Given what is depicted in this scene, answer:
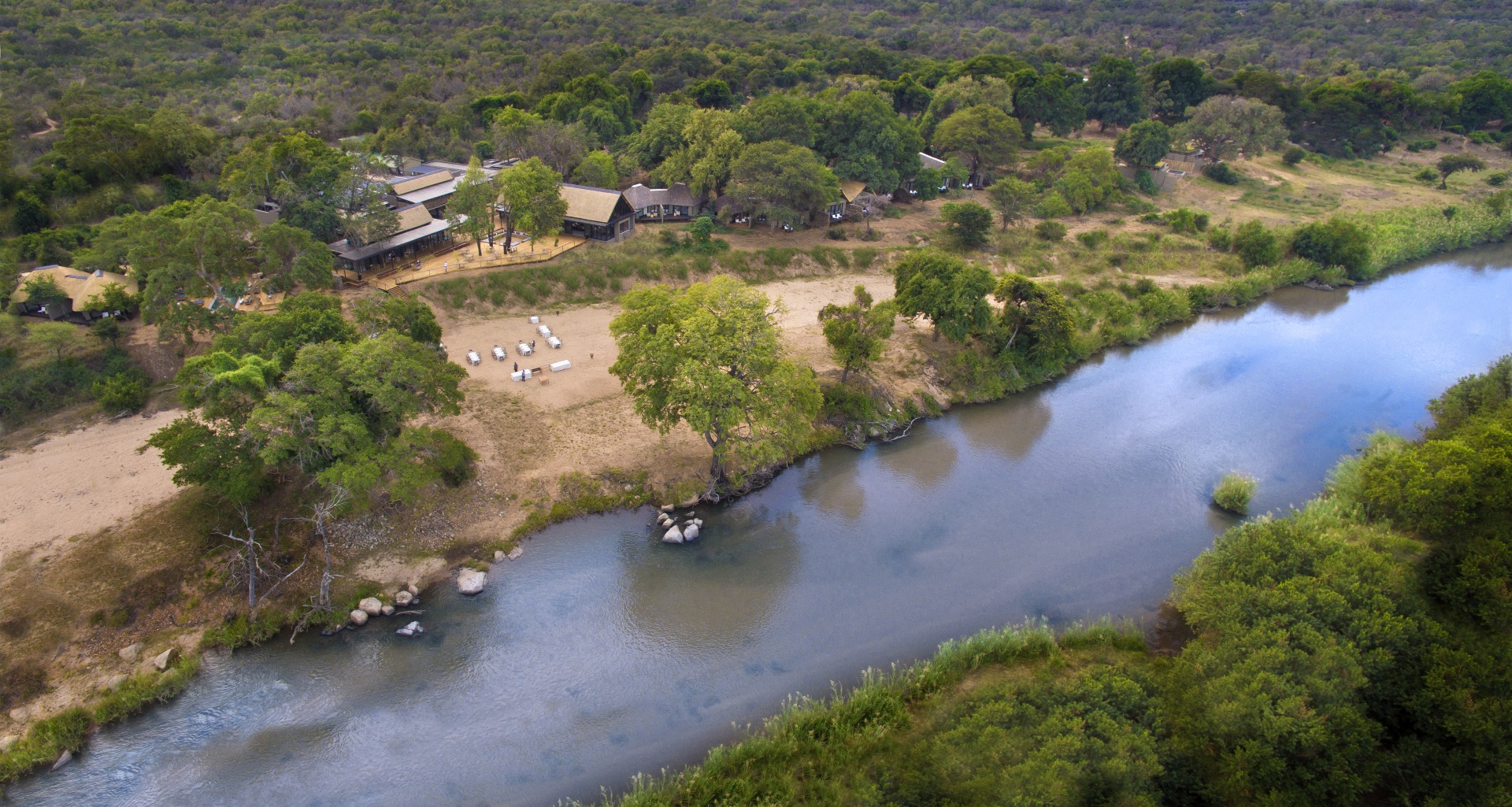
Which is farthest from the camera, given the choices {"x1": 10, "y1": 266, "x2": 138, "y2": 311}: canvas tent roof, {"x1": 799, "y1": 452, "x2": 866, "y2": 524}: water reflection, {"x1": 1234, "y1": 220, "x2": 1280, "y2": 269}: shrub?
{"x1": 1234, "y1": 220, "x2": 1280, "y2": 269}: shrub

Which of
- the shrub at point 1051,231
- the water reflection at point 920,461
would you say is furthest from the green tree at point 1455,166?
the water reflection at point 920,461

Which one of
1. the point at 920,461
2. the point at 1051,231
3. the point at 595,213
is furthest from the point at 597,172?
the point at 1051,231

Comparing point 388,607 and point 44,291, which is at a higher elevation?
point 44,291

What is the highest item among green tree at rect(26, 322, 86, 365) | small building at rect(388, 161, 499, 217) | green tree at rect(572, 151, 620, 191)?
green tree at rect(572, 151, 620, 191)

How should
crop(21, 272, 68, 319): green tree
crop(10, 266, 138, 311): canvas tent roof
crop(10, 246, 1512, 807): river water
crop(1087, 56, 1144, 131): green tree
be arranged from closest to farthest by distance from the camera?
crop(10, 246, 1512, 807): river water
crop(21, 272, 68, 319): green tree
crop(10, 266, 138, 311): canvas tent roof
crop(1087, 56, 1144, 131): green tree

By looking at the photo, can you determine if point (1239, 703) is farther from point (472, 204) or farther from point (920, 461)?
point (472, 204)

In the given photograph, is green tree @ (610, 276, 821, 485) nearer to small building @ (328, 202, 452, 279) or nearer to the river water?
the river water

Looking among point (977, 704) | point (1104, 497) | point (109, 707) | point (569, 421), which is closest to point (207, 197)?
point (569, 421)

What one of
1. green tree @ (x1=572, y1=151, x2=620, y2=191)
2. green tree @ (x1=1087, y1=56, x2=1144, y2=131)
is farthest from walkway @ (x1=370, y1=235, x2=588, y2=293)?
green tree @ (x1=1087, y1=56, x2=1144, y2=131)
